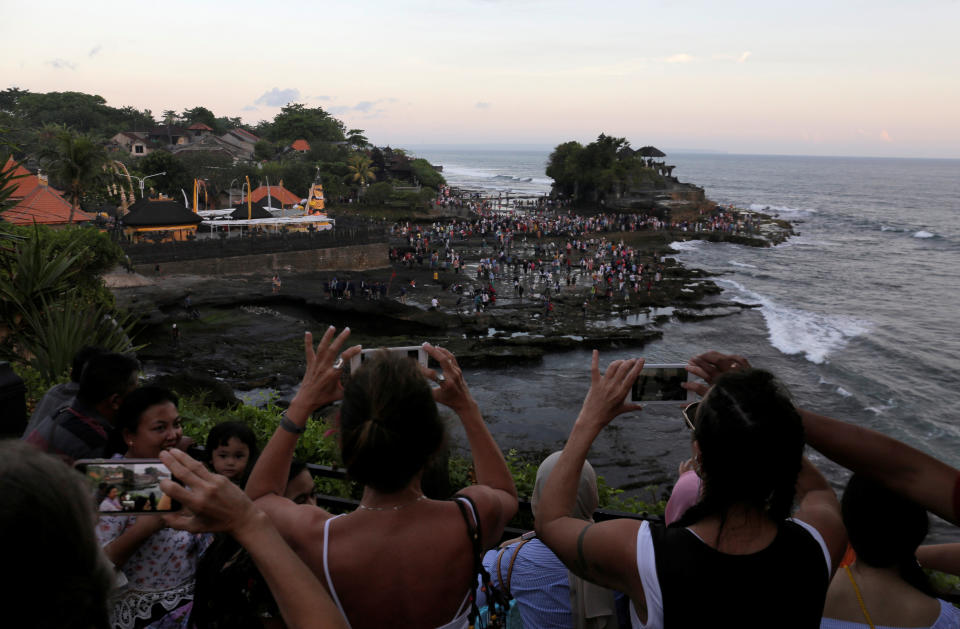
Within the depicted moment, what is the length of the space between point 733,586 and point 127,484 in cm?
155

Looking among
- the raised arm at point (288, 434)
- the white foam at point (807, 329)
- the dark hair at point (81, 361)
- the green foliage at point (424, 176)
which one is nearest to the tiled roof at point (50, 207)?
the dark hair at point (81, 361)

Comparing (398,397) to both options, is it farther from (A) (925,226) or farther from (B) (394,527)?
(A) (925,226)

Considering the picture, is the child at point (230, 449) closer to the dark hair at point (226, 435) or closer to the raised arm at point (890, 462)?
the dark hair at point (226, 435)

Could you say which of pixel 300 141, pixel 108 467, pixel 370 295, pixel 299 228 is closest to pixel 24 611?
pixel 108 467

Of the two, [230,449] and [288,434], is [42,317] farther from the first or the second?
[288,434]

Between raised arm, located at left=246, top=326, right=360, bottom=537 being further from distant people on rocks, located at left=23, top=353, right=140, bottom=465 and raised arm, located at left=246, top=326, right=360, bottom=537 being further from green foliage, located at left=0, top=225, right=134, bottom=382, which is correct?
green foliage, located at left=0, top=225, right=134, bottom=382

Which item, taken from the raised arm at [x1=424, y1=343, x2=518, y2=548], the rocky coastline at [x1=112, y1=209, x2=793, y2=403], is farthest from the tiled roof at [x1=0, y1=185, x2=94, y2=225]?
the raised arm at [x1=424, y1=343, x2=518, y2=548]

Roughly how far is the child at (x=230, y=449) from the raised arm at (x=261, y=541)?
185 cm

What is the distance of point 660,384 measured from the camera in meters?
2.23

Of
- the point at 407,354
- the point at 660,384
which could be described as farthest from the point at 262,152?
the point at 660,384

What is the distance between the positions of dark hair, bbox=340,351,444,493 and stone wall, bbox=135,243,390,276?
28.6m

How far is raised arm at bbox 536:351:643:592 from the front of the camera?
61.4 inches

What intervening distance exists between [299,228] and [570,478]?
37.8 m

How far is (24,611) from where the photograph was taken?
3.27ft
